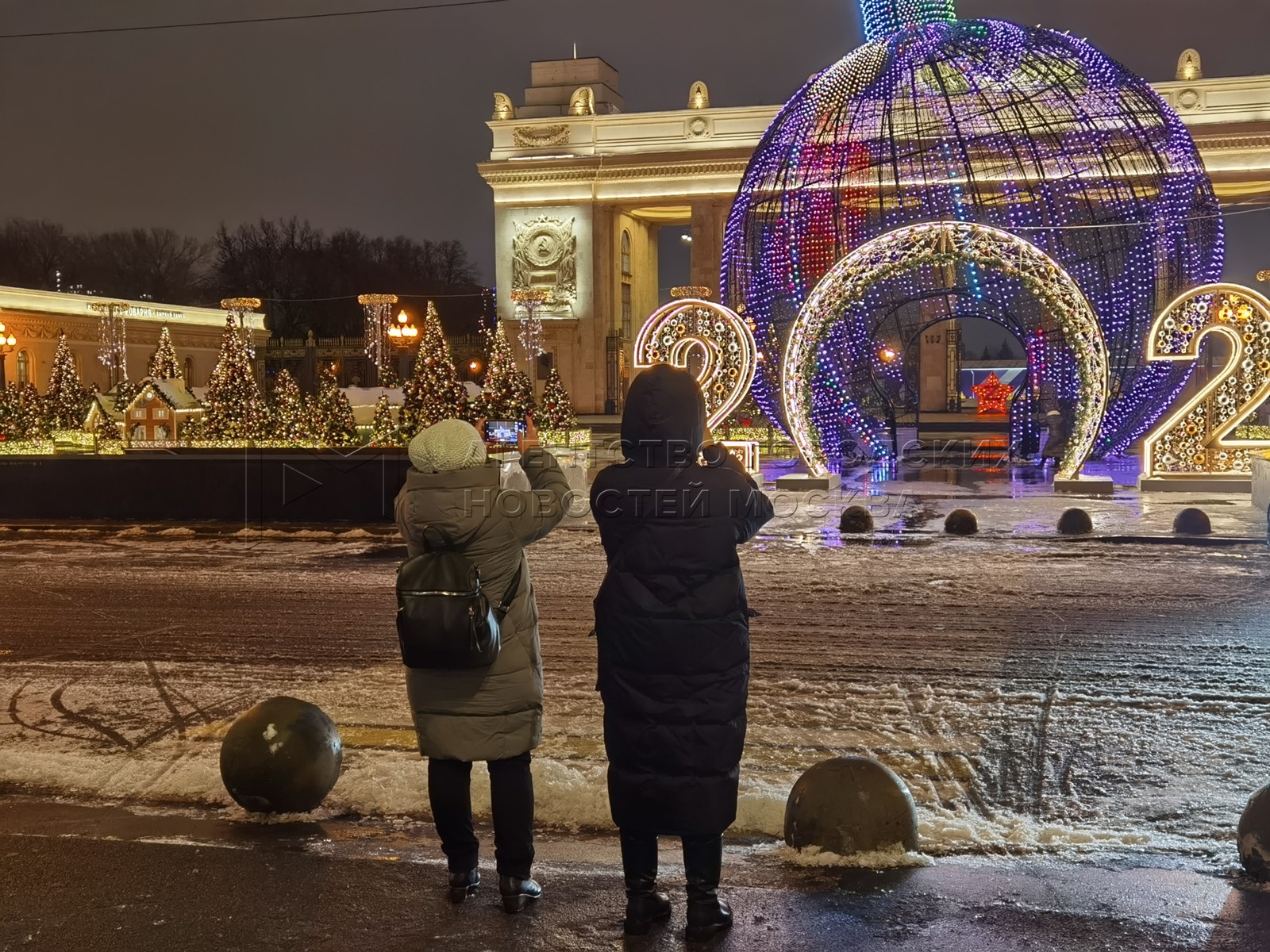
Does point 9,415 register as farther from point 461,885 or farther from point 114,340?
point 461,885

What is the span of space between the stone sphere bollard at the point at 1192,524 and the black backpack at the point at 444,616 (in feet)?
37.2

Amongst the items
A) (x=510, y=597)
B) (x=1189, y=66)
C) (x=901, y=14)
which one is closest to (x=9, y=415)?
(x=901, y=14)

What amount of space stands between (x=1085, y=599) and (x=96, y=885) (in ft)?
25.8

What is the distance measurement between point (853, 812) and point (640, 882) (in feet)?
3.24

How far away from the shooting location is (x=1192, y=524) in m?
13.5

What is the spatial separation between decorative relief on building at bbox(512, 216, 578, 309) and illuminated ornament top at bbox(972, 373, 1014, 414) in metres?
18.0

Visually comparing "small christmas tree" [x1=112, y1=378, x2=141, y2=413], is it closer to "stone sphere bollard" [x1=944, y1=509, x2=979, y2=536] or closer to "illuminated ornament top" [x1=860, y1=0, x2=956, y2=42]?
"illuminated ornament top" [x1=860, y1=0, x2=956, y2=42]

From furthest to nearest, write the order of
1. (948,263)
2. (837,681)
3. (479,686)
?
1. (948,263)
2. (837,681)
3. (479,686)

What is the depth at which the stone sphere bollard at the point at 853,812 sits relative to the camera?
4.56 m

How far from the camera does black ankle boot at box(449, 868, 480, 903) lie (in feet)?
13.9

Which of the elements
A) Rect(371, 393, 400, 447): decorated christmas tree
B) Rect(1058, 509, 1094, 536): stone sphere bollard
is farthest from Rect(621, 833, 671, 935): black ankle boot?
Rect(371, 393, 400, 447): decorated christmas tree

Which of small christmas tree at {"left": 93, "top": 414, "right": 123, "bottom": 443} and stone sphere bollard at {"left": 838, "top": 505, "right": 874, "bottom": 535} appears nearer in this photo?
stone sphere bollard at {"left": 838, "top": 505, "right": 874, "bottom": 535}

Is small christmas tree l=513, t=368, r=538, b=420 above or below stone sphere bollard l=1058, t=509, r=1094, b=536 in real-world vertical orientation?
above

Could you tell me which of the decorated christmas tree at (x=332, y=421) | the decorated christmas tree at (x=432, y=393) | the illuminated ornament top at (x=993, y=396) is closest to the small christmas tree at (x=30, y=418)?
the decorated christmas tree at (x=332, y=421)
